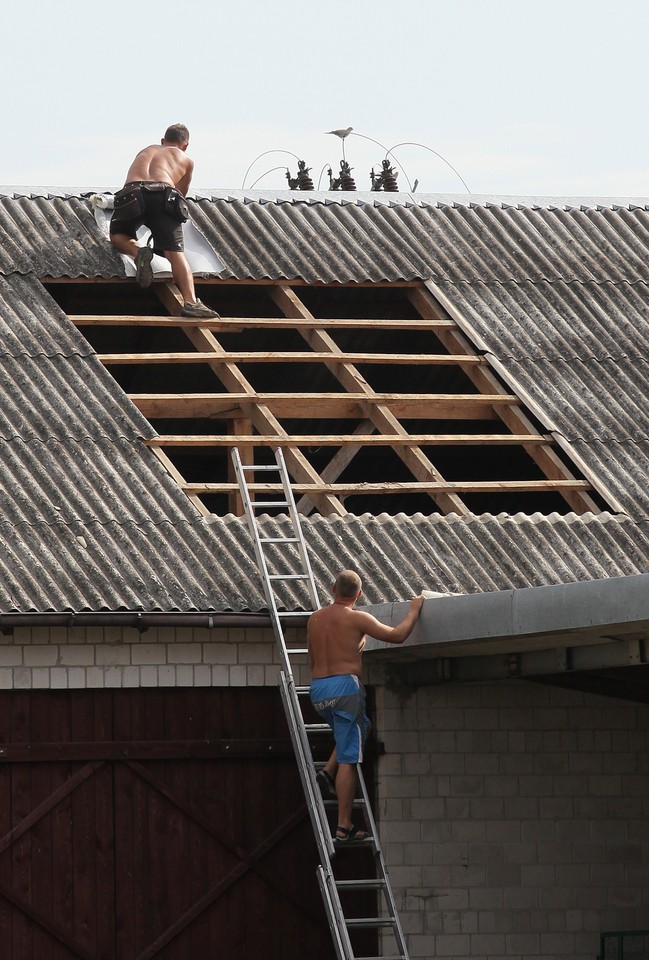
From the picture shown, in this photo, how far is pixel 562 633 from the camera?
30.0ft

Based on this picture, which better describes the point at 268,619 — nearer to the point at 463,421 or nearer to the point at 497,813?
the point at 497,813

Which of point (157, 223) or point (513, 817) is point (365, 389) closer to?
point (157, 223)

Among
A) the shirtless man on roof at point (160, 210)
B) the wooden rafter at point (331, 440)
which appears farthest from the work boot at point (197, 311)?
the wooden rafter at point (331, 440)

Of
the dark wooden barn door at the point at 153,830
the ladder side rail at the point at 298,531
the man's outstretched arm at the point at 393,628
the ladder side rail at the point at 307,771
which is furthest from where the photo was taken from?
the ladder side rail at the point at 298,531

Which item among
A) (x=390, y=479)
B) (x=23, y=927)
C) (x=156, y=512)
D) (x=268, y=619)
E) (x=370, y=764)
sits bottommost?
(x=23, y=927)

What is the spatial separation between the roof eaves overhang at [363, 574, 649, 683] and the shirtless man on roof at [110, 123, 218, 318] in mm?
4092

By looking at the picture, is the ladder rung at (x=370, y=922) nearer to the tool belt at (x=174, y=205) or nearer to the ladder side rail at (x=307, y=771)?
the ladder side rail at (x=307, y=771)

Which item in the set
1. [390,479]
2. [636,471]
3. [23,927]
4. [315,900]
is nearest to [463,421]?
[390,479]

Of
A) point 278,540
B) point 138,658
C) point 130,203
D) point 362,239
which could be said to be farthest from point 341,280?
point 138,658

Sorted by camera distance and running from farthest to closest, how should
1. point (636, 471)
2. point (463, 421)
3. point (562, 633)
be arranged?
1. point (463, 421)
2. point (636, 471)
3. point (562, 633)

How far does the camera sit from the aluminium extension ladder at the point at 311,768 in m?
9.95

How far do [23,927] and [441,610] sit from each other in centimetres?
316

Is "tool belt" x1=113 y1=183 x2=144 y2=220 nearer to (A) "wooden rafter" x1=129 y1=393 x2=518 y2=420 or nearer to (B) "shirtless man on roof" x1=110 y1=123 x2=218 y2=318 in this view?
(B) "shirtless man on roof" x1=110 y1=123 x2=218 y2=318

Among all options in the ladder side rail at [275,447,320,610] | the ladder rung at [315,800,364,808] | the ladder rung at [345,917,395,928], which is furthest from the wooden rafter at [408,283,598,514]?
the ladder rung at [345,917,395,928]
